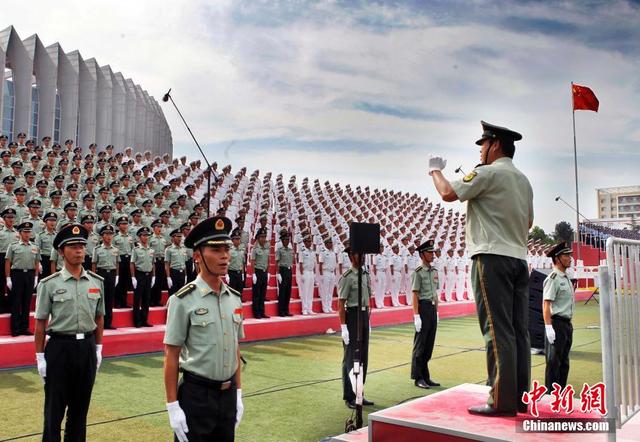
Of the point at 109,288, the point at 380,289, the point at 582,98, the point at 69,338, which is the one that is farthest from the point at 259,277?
the point at 582,98

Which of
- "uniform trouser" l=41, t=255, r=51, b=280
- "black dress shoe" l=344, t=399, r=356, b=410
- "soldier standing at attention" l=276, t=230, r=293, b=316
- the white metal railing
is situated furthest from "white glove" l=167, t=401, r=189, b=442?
"soldier standing at attention" l=276, t=230, r=293, b=316

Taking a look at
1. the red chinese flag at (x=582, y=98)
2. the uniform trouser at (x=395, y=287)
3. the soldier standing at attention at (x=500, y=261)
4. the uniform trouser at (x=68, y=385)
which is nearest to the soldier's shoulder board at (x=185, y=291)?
the soldier standing at attention at (x=500, y=261)

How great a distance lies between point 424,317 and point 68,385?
419 centimetres

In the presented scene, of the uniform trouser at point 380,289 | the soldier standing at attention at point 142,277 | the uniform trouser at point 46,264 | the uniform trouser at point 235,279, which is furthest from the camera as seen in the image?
the uniform trouser at point 380,289

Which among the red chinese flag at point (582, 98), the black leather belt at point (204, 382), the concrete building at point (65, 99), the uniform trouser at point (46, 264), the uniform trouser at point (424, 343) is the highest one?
the concrete building at point (65, 99)

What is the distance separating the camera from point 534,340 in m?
8.92

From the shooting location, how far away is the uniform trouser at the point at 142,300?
913 cm

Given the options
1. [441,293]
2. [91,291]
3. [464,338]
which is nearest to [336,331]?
[464,338]

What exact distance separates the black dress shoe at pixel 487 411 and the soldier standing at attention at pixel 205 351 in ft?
4.62

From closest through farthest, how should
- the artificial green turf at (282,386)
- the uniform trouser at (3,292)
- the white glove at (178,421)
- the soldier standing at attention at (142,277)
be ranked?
the white glove at (178,421) → the artificial green turf at (282,386) → the uniform trouser at (3,292) → the soldier standing at attention at (142,277)

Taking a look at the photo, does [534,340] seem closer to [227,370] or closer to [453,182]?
[453,182]

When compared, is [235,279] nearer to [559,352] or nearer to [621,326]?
[559,352]

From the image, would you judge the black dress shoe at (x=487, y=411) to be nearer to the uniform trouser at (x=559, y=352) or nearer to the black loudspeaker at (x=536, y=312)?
the uniform trouser at (x=559, y=352)

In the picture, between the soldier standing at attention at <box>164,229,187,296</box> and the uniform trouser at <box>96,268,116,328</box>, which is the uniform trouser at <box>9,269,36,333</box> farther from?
the soldier standing at attention at <box>164,229,187,296</box>
